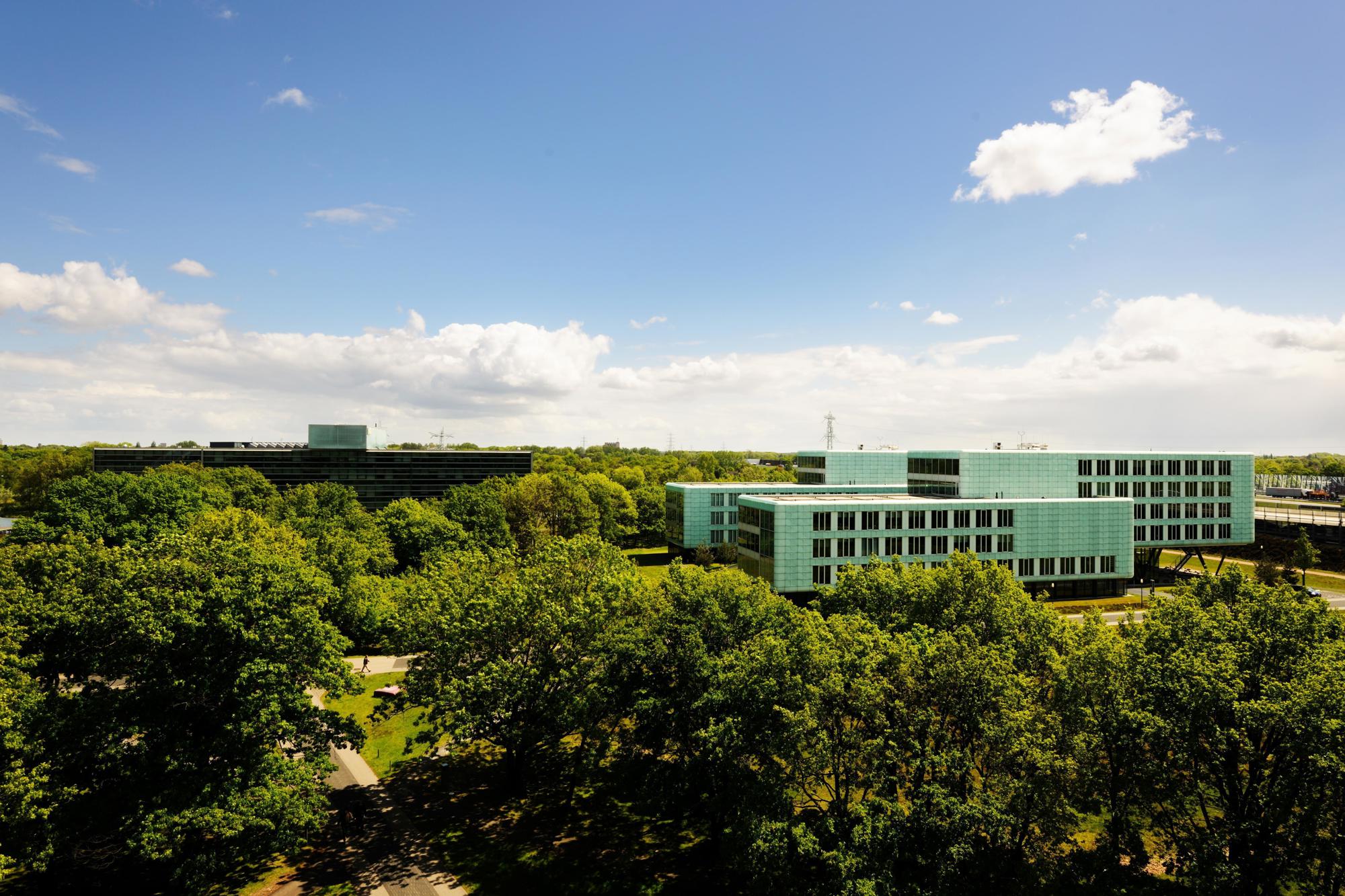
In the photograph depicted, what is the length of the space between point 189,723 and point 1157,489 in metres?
109

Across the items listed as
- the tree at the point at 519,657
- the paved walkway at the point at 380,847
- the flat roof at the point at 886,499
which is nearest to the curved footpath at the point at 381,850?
the paved walkway at the point at 380,847

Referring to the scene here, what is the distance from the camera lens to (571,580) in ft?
127

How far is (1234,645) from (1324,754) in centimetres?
509

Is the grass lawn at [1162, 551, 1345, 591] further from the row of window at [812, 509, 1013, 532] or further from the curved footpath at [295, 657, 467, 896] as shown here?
the curved footpath at [295, 657, 467, 896]

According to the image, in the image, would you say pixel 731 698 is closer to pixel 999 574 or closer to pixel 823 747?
pixel 823 747

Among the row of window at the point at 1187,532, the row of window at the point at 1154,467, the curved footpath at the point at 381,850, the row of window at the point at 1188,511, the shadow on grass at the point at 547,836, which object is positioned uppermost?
the row of window at the point at 1154,467

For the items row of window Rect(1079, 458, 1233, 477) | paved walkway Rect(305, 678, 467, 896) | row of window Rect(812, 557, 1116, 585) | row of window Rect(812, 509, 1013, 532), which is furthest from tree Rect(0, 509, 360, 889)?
row of window Rect(1079, 458, 1233, 477)

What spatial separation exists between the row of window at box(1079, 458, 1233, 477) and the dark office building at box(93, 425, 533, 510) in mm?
106867

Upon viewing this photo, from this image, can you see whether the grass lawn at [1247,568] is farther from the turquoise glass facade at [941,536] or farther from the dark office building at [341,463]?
the dark office building at [341,463]

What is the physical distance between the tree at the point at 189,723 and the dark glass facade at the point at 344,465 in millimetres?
111591

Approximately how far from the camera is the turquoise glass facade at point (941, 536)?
76375mm

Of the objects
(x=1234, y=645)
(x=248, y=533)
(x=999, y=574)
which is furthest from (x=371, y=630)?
(x=1234, y=645)

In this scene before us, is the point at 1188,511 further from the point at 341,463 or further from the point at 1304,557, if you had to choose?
the point at 341,463

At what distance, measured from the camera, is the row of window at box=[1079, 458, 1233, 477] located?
300 feet
